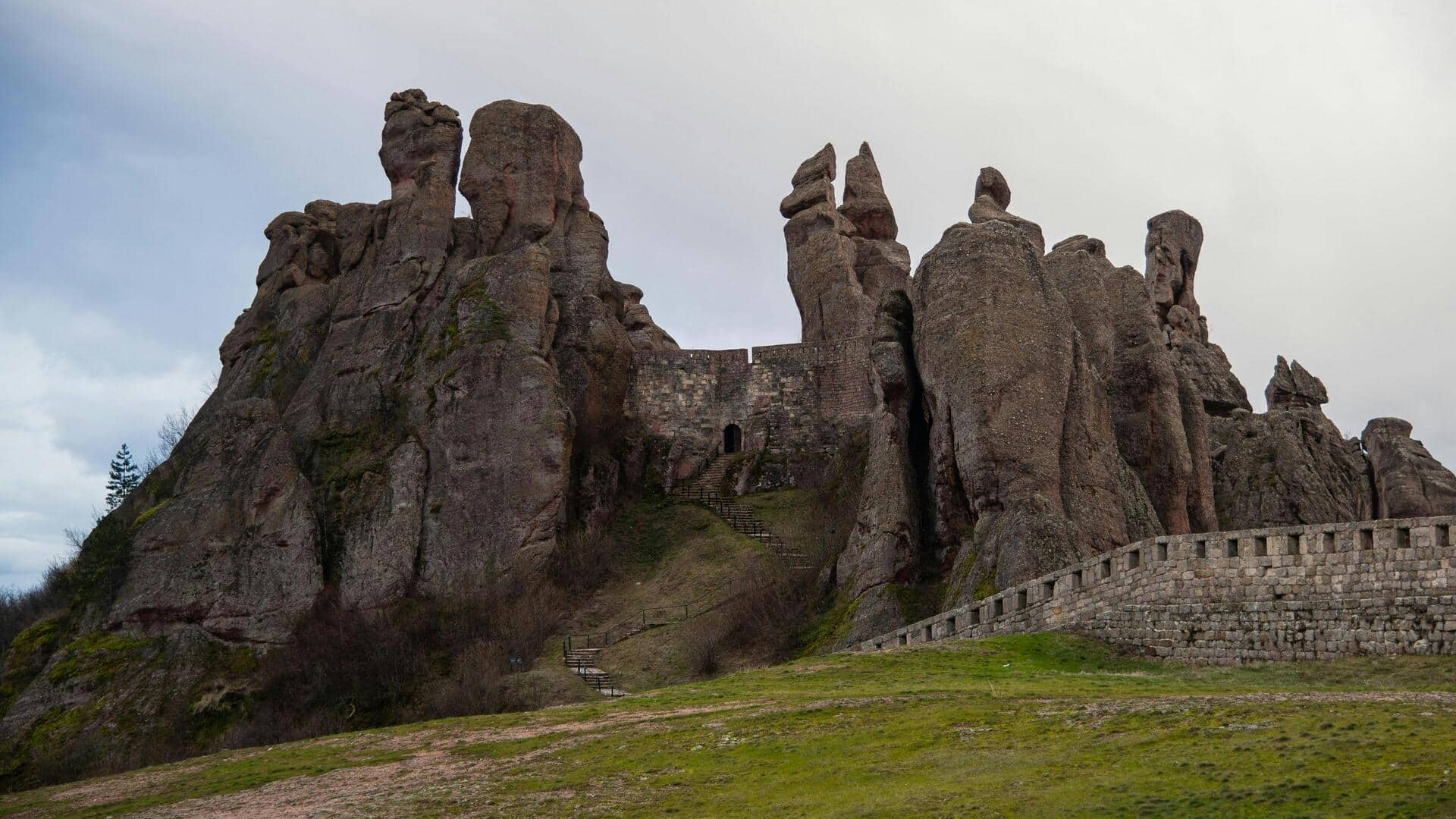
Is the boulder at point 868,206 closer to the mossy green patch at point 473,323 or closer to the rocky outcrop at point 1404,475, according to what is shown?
the mossy green patch at point 473,323

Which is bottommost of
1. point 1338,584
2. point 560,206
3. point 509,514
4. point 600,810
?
point 600,810

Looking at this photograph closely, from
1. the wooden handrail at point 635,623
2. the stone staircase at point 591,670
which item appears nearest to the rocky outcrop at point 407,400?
the wooden handrail at point 635,623

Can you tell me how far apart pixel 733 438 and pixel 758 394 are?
215 cm

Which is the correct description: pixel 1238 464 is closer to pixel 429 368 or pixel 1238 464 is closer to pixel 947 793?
pixel 429 368

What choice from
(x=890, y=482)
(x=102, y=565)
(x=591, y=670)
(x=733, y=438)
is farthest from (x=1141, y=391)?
(x=102, y=565)

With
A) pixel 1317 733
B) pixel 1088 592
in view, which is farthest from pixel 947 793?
pixel 1088 592

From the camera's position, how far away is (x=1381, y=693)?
2612 cm

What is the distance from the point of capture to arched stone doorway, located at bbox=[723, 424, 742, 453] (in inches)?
2758

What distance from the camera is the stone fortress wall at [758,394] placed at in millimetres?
68562

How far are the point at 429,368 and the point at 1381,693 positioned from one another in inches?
1827

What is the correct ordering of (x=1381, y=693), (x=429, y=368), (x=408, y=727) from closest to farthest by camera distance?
(x=1381, y=693), (x=408, y=727), (x=429, y=368)

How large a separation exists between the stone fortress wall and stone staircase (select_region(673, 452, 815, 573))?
1457 mm

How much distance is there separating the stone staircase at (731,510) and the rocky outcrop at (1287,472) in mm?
14785

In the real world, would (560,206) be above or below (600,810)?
above
